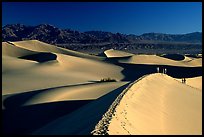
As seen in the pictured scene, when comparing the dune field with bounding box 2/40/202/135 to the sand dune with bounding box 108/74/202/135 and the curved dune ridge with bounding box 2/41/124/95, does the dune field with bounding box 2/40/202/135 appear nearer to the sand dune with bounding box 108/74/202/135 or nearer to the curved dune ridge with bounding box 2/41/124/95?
the sand dune with bounding box 108/74/202/135

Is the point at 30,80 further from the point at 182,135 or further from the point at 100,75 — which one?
the point at 182,135

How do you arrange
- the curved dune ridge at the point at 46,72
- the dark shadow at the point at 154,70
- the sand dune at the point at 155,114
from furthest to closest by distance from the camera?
1. the dark shadow at the point at 154,70
2. the curved dune ridge at the point at 46,72
3. the sand dune at the point at 155,114

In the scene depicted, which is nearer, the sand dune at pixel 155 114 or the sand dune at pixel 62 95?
the sand dune at pixel 155 114

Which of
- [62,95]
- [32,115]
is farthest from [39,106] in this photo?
[62,95]

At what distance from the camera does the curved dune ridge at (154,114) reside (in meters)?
11.5

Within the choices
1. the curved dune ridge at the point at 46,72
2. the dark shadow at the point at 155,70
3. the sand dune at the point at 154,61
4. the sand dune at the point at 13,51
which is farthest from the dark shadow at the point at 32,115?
the sand dune at the point at 154,61

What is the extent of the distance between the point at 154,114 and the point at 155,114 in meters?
0.09

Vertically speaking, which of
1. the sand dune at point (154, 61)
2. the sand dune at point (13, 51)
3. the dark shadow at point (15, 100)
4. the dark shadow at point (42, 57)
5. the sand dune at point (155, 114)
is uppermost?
the sand dune at point (155, 114)

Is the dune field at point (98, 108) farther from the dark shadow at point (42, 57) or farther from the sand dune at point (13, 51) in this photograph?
the sand dune at point (13, 51)

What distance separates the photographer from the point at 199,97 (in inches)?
848

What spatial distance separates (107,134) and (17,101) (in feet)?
43.0

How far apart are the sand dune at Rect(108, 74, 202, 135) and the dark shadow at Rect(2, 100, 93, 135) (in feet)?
11.2

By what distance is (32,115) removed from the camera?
18.6 metres

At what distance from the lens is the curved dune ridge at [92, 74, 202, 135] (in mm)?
11484
